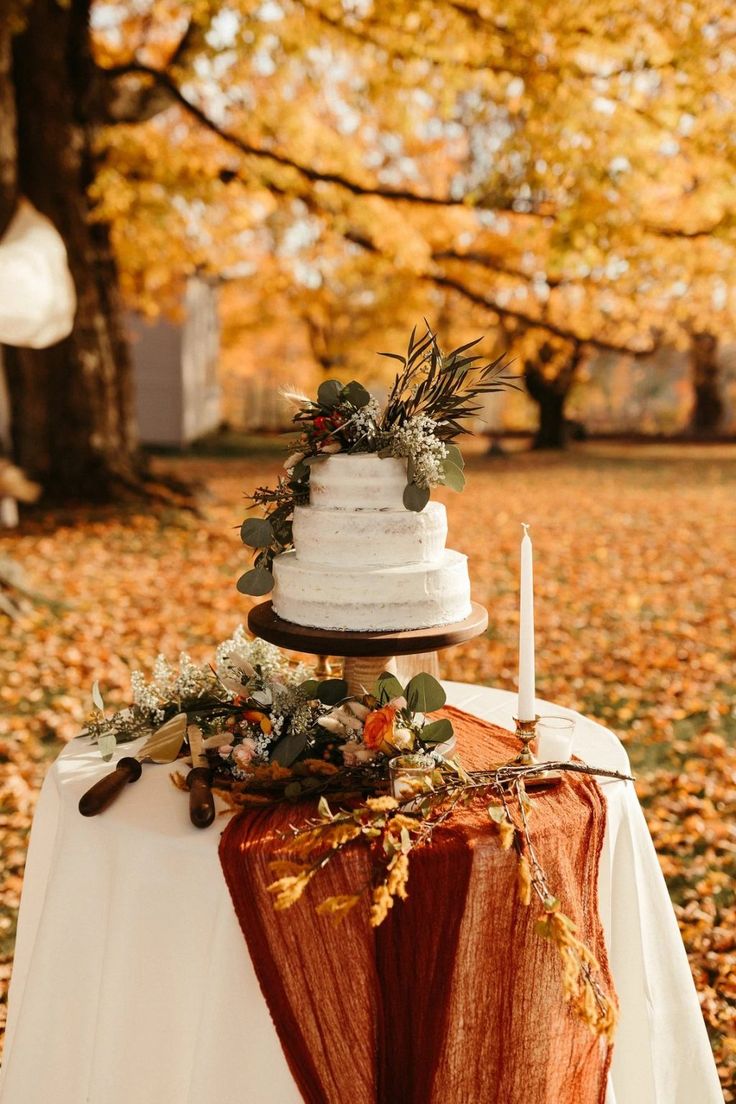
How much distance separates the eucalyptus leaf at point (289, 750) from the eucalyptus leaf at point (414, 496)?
28.9 inches

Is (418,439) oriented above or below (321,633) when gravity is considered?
above

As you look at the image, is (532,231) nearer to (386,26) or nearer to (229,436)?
(386,26)

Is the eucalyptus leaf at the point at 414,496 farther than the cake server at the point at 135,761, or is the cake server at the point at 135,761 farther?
the eucalyptus leaf at the point at 414,496

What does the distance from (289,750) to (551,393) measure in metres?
31.4

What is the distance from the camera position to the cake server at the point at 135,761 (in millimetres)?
2570

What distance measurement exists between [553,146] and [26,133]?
7116mm

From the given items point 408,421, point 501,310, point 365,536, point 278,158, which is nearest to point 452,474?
point 408,421

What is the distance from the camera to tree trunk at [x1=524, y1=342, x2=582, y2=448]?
→ 103ft

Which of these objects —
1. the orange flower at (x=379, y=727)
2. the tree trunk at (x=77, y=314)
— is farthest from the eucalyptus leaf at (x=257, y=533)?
the tree trunk at (x=77, y=314)

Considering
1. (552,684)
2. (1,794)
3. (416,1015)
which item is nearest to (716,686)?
(552,684)

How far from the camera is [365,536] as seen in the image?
9.09 feet

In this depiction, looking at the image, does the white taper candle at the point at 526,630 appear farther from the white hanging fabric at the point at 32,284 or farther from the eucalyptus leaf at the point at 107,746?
the white hanging fabric at the point at 32,284

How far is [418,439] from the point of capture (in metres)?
2.72

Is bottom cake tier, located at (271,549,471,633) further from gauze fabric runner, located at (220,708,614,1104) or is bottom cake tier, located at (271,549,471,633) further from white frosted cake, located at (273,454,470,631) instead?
gauze fabric runner, located at (220,708,614,1104)
